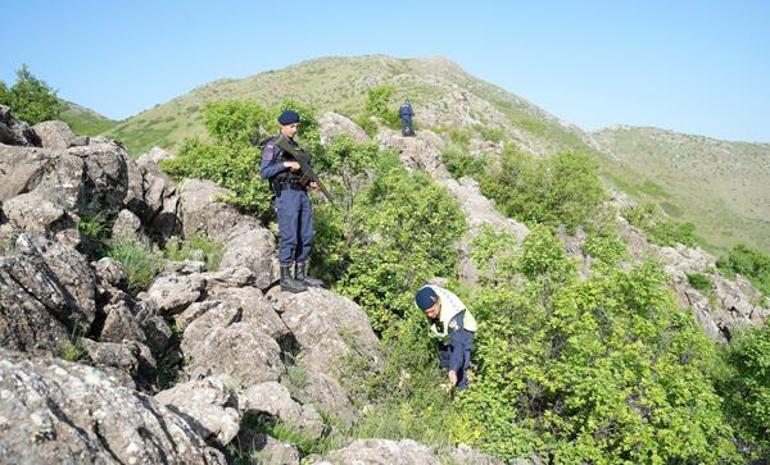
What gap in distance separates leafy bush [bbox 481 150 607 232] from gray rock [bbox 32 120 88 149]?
16244 mm

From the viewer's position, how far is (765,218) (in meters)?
72.5

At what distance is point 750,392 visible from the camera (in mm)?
12609

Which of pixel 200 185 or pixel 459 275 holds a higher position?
pixel 200 185

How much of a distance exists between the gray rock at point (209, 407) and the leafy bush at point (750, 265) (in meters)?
39.6

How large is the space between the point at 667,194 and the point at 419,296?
67577mm

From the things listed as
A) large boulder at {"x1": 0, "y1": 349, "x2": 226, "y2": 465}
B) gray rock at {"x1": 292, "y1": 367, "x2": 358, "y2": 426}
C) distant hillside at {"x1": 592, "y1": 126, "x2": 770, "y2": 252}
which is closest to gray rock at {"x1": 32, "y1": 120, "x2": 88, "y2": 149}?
gray rock at {"x1": 292, "y1": 367, "x2": 358, "y2": 426}

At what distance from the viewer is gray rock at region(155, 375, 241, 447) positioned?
388 cm

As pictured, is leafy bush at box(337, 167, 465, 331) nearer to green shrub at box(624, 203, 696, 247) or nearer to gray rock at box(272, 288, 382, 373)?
gray rock at box(272, 288, 382, 373)

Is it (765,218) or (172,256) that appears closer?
(172,256)

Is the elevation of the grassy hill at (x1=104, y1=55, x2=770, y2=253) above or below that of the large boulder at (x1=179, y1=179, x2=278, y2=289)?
above

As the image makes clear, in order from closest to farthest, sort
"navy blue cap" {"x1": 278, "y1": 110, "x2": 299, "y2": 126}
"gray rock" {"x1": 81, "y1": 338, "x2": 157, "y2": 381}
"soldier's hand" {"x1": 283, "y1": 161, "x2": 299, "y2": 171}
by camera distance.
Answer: "gray rock" {"x1": 81, "y1": 338, "x2": 157, "y2": 381}
"soldier's hand" {"x1": 283, "y1": 161, "x2": 299, "y2": 171}
"navy blue cap" {"x1": 278, "y1": 110, "x2": 299, "y2": 126}

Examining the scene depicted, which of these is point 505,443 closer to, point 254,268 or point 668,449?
point 668,449

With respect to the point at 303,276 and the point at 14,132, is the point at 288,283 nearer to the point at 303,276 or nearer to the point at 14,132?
the point at 303,276

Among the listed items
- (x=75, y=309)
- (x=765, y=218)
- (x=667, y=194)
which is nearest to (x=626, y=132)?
(x=765, y=218)
